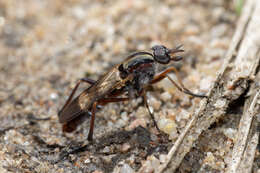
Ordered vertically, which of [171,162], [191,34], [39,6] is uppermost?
[39,6]

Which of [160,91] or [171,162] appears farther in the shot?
[160,91]

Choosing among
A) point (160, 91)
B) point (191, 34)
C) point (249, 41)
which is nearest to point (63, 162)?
point (160, 91)

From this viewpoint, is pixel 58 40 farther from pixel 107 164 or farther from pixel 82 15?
pixel 107 164

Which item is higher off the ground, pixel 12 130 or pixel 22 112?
pixel 22 112

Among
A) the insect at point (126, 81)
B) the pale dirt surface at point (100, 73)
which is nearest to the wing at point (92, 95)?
the insect at point (126, 81)

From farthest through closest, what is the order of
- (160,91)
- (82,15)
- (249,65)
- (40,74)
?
(82,15) < (40,74) < (160,91) < (249,65)

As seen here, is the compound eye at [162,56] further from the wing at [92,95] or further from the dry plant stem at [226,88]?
the dry plant stem at [226,88]

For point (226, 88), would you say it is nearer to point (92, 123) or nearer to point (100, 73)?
point (92, 123)

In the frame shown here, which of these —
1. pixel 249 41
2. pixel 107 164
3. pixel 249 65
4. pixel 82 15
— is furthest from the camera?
pixel 82 15
